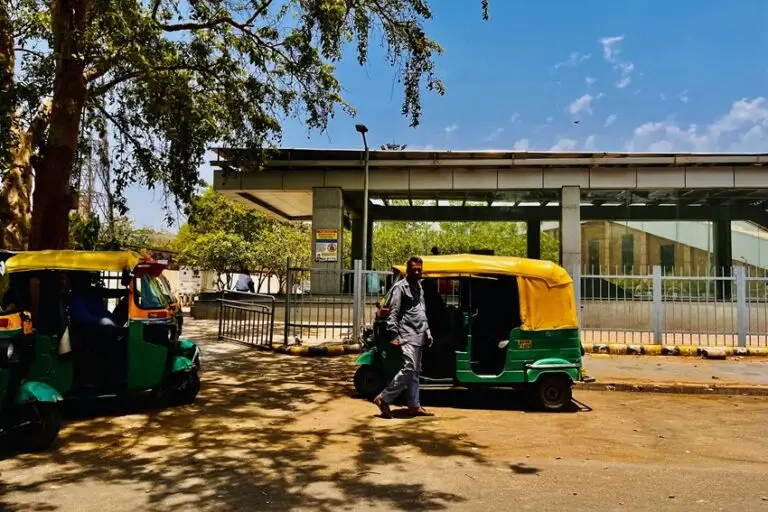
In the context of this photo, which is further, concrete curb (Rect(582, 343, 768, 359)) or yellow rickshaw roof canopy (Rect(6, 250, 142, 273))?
concrete curb (Rect(582, 343, 768, 359))

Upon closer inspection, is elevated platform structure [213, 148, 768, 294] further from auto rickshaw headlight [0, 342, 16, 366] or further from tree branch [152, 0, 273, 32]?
auto rickshaw headlight [0, 342, 16, 366]

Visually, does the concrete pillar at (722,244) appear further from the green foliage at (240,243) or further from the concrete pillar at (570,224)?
the green foliage at (240,243)

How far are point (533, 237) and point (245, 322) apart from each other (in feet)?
39.3

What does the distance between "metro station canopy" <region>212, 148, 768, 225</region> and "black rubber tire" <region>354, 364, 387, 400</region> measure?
1011cm

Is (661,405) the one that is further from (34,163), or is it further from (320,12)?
(34,163)

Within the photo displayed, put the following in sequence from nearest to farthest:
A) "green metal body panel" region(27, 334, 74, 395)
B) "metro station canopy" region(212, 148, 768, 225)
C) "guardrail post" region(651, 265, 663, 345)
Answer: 1. "green metal body panel" region(27, 334, 74, 395)
2. "guardrail post" region(651, 265, 663, 345)
3. "metro station canopy" region(212, 148, 768, 225)

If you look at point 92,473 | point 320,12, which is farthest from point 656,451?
point 320,12

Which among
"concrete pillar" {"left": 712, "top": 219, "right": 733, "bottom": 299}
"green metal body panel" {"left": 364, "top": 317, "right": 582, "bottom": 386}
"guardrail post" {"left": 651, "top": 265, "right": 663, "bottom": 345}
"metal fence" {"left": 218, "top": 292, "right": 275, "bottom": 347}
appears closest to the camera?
"green metal body panel" {"left": 364, "top": 317, "right": 582, "bottom": 386}

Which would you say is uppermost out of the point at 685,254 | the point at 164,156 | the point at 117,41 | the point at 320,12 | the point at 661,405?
the point at 320,12

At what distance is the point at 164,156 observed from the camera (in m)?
11.7

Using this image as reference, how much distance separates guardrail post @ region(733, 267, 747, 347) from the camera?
42.5ft

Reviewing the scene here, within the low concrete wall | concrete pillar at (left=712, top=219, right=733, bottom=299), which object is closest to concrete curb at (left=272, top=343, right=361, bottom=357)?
the low concrete wall

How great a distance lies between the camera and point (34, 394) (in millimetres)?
5391

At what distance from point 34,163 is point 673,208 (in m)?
18.2
